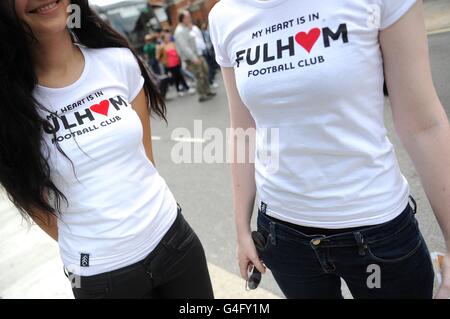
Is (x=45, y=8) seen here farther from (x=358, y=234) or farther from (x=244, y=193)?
(x=358, y=234)

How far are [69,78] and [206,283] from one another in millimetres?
903

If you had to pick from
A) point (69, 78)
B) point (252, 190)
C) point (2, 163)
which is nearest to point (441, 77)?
point (252, 190)

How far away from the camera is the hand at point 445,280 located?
0.88 meters

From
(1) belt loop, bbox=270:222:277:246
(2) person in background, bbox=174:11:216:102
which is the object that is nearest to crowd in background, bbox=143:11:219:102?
(2) person in background, bbox=174:11:216:102

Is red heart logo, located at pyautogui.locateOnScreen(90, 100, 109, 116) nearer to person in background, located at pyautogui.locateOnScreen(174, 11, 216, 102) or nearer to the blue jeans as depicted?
the blue jeans

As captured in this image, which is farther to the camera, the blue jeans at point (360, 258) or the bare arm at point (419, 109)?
the blue jeans at point (360, 258)

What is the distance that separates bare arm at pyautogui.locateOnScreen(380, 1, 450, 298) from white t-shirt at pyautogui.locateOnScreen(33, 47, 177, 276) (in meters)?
0.81

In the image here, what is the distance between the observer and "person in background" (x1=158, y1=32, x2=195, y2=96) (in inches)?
333

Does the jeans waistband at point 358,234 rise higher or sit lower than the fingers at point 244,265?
higher

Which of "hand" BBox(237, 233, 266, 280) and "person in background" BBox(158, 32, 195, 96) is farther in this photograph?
"person in background" BBox(158, 32, 195, 96)

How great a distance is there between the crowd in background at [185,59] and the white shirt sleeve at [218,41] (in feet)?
13.4

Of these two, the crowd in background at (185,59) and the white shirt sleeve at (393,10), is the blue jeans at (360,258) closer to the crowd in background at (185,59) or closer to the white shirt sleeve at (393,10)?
the white shirt sleeve at (393,10)

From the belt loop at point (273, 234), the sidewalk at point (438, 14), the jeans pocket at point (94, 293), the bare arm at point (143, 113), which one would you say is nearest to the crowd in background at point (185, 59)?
the bare arm at point (143, 113)

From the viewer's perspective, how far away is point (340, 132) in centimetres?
91
